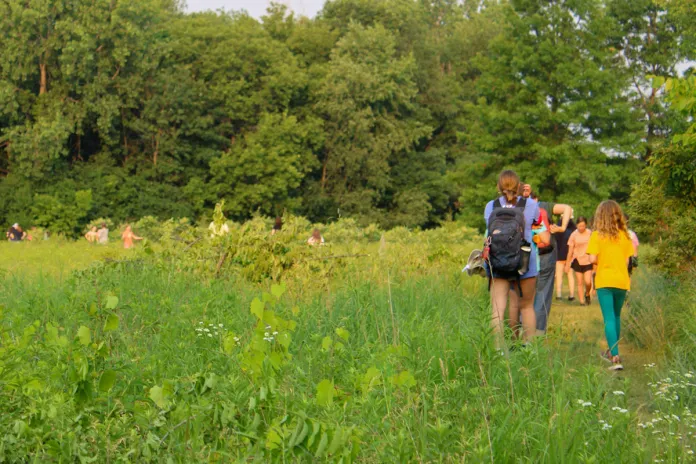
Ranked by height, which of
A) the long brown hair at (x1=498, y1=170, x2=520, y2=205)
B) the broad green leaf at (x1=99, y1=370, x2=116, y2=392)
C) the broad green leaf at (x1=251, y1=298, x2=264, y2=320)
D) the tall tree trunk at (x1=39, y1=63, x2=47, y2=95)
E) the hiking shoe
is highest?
the tall tree trunk at (x1=39, y1=63, x2=47, y2=95)

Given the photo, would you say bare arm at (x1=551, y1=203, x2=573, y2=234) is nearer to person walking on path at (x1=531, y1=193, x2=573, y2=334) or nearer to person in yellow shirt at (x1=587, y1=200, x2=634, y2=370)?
person walking on path at (x1=531, y1=193, x2=573, y2=334)

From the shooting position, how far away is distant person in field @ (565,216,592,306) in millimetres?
14119

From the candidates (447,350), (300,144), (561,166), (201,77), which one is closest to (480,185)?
(561,166)

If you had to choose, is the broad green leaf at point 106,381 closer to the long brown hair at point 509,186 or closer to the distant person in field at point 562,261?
the long brown hair at point 509,186

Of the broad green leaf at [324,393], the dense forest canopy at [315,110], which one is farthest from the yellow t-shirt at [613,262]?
the dense forest canopy at [315,110]

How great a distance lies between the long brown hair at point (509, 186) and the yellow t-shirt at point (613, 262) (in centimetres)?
153

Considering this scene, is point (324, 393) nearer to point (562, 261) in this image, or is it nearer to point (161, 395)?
point (161, 395)

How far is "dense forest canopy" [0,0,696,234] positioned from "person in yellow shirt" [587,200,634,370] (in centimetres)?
2787

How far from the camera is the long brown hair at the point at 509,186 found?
773 centimetres

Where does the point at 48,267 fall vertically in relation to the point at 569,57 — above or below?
below

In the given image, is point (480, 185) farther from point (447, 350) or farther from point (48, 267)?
point (447, 350)

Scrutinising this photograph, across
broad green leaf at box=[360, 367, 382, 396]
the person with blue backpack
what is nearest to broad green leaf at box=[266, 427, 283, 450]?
broad green leaf at box=[360, 367, 382, 396]

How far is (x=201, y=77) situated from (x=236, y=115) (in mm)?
2841

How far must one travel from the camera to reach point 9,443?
3.87m
